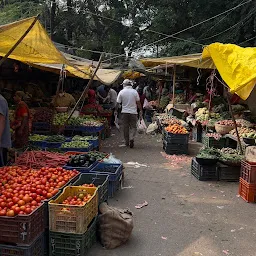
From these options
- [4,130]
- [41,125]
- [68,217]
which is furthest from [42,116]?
[68,217]

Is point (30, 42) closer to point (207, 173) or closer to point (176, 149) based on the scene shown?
point (207, 173)

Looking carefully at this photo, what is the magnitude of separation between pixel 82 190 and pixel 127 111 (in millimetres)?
6897

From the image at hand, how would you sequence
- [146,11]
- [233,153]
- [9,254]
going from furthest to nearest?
[146,11] → [233,153] → [9,254]

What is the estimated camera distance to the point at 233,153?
8820mm

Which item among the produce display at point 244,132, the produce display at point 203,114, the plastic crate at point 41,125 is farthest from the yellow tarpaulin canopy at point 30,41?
the produce display at point 203,114

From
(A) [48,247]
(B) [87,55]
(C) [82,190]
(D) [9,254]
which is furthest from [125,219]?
(B) [87,55]

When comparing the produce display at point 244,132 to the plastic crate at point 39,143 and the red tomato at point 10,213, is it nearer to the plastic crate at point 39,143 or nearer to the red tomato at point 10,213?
the plastic crate at point 39,143

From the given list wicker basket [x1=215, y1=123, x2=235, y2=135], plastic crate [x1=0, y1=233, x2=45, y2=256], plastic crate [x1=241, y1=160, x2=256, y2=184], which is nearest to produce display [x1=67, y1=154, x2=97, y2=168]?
plastic crate [x1=0, y1=233, x2=45, y2=256]

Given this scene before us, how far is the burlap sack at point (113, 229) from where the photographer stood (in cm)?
488

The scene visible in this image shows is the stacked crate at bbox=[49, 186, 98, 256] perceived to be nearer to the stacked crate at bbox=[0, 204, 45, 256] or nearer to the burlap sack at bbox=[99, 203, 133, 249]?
the stacked crate at bbox=[0, 204, 45, 256]

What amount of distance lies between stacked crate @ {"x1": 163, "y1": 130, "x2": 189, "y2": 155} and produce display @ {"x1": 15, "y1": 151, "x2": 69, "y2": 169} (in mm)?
4810

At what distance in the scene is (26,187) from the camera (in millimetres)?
4812

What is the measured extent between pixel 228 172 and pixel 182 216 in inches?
105

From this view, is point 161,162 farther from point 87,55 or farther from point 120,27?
point 120,27
